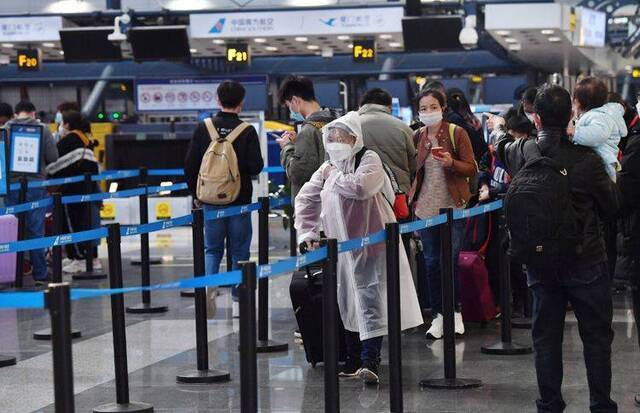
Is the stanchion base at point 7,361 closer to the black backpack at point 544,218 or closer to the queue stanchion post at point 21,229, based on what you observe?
the queue stanchion post at point 21,229

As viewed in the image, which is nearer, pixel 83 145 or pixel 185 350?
pixel 185 350

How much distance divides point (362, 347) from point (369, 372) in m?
0.22

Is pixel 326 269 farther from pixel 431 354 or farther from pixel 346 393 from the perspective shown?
pixel 431 354

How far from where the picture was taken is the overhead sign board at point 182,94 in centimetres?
2091

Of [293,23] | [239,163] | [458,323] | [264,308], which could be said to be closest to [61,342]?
[264,308]

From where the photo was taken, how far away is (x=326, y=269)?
19.7ft

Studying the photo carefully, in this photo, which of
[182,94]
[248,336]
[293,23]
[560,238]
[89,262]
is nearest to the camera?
Result: [248,336]

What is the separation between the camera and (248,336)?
17.6 feet

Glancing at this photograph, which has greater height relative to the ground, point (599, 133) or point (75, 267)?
point (599, 133)

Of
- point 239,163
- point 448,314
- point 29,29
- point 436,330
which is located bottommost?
point 436,330

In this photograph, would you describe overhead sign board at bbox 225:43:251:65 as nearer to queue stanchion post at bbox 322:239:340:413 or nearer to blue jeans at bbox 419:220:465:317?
blue jeans at bbox 419:220:465:317

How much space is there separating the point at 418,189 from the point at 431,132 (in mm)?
402

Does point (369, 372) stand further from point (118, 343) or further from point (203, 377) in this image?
point (118, 343)

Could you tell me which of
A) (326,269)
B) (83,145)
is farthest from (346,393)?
(83,145)
